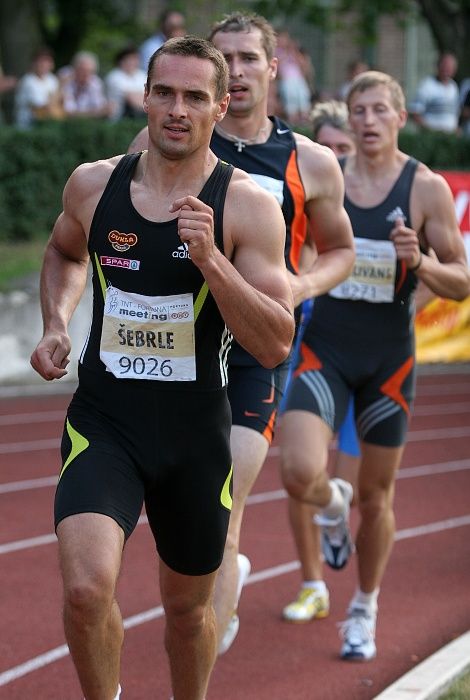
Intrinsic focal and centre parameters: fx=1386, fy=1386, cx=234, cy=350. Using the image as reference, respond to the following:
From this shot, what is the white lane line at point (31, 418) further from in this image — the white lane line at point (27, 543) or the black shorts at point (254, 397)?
the black shorts at point (254, 397)

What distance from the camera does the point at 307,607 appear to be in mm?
6723

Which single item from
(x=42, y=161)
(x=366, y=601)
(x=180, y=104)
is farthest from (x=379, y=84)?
(x=42, y=161)

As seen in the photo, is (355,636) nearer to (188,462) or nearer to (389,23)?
(188,462)

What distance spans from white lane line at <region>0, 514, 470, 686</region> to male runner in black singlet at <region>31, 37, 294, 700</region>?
147 centimetres

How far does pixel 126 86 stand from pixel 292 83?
84.0 inches

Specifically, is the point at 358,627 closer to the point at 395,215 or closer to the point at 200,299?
the point at 395,215

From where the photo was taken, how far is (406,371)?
21.9 feet

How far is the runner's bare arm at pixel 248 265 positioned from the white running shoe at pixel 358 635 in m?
2.35

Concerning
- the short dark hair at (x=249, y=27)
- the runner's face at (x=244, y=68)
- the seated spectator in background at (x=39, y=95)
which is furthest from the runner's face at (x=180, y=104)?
the seated spectator in background at (x=39, y=95)

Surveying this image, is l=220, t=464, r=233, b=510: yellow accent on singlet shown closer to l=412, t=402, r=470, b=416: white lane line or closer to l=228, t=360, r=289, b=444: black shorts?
l=228, t=360, r=289, b=444: black shorts

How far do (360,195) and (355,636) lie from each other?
212 centimetres

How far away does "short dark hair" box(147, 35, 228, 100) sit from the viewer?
14.0ft

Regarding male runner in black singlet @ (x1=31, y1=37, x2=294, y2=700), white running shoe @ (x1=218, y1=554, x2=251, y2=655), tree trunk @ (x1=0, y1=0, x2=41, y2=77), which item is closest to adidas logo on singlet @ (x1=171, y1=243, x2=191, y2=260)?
male runner in black singlet @ (x1=31, y1=37, x2=294, y2=700)

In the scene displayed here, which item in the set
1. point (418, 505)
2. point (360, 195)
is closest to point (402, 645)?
point (360, 195)
